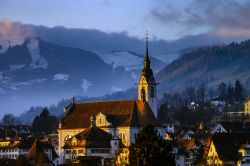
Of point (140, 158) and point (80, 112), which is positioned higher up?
point (80, 112)

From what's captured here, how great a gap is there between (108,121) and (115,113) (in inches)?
95.1

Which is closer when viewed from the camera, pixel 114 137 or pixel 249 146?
Result: pixel 249 146

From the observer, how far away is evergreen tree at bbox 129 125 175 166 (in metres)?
56.7

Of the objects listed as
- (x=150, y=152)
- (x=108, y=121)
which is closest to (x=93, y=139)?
(x=108, y=121)

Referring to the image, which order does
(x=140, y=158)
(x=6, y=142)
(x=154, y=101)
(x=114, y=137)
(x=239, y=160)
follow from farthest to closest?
(x=6, y=142) < (x=154, y=101) < (x=114, y=137) < (x=239, y=160) < (x=140, y=158)

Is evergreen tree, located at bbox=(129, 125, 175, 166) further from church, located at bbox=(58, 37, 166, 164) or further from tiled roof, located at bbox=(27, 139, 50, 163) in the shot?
church, located at bbox=(58, 37, 166, 164)

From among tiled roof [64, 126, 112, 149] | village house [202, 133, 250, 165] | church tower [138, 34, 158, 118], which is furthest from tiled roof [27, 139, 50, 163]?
church tower [138, 34, 158, 118]

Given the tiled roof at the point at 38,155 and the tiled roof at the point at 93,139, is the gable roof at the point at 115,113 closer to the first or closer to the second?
the tiled roof at the point at 93,139

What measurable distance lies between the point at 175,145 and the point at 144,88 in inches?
858

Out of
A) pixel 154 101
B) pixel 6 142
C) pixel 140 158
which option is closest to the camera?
pixel 140 158

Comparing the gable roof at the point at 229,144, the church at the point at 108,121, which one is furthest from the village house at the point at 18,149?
the gable roof at the point at 229,144

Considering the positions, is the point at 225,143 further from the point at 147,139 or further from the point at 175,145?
the point at 147,139

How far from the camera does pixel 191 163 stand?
123m

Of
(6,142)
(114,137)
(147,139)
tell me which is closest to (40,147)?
(114,137)
